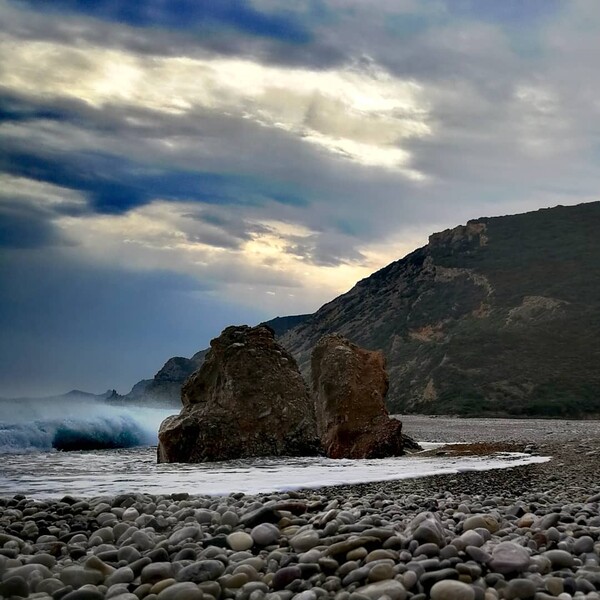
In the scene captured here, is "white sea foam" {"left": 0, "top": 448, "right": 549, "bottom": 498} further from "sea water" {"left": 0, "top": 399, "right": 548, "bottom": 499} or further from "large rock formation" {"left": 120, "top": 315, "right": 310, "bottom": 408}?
"large rock formation" {"left": 120, "top": 315, "right": 310, "bottom": 408}

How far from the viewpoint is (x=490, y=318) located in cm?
8012

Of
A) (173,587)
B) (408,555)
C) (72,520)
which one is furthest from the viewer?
(72,520)

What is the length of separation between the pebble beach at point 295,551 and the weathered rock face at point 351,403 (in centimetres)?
Answer: 962

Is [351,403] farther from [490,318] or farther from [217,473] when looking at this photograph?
[490,318]

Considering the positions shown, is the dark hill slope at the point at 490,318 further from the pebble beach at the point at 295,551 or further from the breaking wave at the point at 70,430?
the pebble beach at the point at 295,551

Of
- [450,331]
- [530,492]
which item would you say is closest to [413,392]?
[450,331]

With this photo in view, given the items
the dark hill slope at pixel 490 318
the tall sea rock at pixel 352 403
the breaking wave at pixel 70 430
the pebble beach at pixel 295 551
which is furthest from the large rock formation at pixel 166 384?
the pebble beach at pixel 295 551

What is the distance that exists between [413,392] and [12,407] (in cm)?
4385

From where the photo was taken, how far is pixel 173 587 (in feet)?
13.5

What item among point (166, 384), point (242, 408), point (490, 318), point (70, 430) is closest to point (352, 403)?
point (242, 408)

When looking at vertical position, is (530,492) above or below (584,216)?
below

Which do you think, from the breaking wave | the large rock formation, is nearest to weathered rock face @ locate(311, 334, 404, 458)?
the breaking wave

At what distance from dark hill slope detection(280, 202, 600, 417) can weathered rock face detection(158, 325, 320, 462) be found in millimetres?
43211

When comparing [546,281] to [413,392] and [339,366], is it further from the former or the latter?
[339,366]
